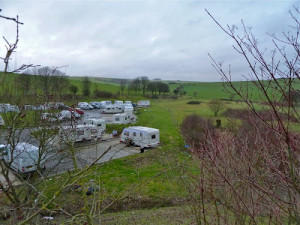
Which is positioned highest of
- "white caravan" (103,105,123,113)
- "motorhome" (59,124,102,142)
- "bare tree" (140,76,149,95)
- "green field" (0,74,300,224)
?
"bare tree" (140,76,149,95)

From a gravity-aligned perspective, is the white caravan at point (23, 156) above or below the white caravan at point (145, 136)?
above

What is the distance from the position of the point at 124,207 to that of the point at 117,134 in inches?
484

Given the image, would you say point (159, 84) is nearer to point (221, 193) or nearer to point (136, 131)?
point (136, 131)

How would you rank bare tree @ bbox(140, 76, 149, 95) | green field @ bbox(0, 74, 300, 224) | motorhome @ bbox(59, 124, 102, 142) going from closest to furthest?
motorhome @ bbox(59, 124, 102, 142) → green field @ bbox(0, 74, 300, 224) → bare tree @ bbox(140, 76, 149, 95)

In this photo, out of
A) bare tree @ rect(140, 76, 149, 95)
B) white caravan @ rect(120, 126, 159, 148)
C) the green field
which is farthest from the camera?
bare tree @ rect(140, 76, 149, 95)

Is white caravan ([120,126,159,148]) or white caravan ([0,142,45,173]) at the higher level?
white caravan ([0,142,45,173])

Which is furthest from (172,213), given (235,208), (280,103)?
(280,103)

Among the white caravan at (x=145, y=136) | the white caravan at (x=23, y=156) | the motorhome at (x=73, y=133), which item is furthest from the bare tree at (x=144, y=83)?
the white caravan at (x=23, y=156)

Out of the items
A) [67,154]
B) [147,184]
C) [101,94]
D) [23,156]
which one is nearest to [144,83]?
[101,94]

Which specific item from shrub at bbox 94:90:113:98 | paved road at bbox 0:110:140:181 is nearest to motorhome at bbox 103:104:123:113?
paved road at bbox 0:110:140:181

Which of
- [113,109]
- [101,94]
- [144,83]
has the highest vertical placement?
[144,83]

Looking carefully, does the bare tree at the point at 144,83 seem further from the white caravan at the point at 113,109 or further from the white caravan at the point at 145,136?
the white caravan at the point at 145,136

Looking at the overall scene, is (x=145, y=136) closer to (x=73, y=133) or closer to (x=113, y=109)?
(x=73, y=133)

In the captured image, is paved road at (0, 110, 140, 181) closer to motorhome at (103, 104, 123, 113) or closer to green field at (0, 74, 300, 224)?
green field at (0, 74, 300, 224)
